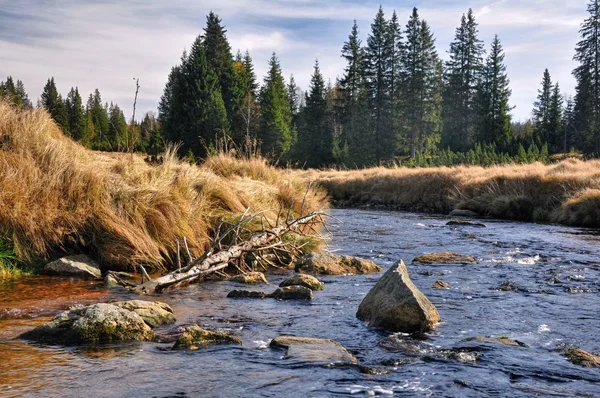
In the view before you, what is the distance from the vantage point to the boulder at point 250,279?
677 cm

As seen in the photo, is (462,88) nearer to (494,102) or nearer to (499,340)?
(494,102)

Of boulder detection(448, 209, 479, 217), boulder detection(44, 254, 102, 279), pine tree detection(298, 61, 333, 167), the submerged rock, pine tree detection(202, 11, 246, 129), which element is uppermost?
pine tree detection(202, 11, 246, 129)

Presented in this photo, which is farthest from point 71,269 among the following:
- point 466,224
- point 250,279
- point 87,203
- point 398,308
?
point 466,224

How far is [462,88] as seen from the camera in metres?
58.4

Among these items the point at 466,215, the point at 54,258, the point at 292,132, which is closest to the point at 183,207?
the point at 54,258

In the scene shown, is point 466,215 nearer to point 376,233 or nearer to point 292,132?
point 376,233

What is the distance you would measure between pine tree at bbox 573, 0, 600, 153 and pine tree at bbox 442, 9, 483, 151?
33.6ft

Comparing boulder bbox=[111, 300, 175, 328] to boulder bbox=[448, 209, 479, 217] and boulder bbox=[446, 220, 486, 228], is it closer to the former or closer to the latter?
boulder bbox=[446, 220, 486, 228]

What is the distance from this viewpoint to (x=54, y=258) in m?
6.84

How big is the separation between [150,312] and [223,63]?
51.8 metres

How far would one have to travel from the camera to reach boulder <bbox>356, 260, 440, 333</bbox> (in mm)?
4781

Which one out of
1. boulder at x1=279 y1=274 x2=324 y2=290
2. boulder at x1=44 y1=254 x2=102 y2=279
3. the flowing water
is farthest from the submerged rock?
boulder at x1=44 y1=254 x2=102 y2=279

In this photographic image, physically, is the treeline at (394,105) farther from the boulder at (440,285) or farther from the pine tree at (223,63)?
the boulder at (440,285)

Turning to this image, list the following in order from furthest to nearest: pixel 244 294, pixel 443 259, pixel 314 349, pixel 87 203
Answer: pixel 443 259, pixel 87 203, pixel 244 294, pixel 314 349
